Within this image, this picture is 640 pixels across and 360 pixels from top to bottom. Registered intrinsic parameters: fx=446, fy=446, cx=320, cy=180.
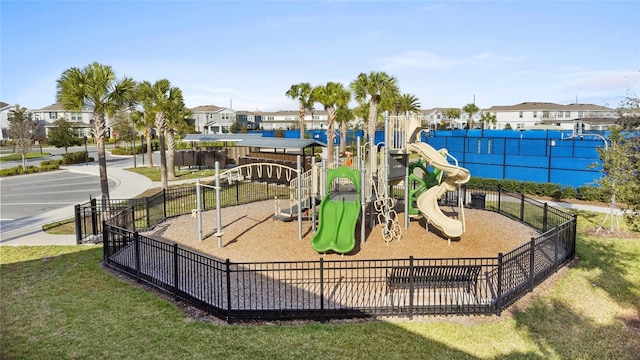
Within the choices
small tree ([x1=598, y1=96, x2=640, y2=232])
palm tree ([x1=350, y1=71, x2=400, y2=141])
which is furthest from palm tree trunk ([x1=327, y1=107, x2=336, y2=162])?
small tree ([x1=598, y1=96, x2=640, y2=232])

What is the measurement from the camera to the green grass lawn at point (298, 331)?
27.8ft

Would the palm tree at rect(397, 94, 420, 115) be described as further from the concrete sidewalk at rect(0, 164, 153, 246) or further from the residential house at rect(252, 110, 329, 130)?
the residential house at rect(252, 110, 329, 130)

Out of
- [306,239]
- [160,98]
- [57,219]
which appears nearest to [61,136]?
[160,98]

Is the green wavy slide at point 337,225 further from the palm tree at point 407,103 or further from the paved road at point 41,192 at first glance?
the palm tree at point 407,103

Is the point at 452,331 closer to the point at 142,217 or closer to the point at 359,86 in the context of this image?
the point at 142,217

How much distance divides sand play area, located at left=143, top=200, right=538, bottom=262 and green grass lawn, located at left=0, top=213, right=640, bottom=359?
2.81 m

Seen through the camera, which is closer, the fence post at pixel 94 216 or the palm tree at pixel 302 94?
the fence post at pixel 94 216

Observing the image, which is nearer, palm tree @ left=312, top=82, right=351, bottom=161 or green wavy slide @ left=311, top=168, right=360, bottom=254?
green wavy slide @ left=311, top=168, right=360, bottom=254

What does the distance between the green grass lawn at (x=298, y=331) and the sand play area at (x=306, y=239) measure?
2810 millimetres

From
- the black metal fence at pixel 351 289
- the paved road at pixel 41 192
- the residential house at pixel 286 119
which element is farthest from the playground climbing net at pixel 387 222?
the residential house at pixel 286 119

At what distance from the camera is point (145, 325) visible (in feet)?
31.3

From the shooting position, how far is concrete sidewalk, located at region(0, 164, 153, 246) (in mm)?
16797

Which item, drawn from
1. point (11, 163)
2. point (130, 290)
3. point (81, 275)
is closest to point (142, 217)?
point (81, 275)

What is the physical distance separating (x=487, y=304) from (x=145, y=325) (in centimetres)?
755
